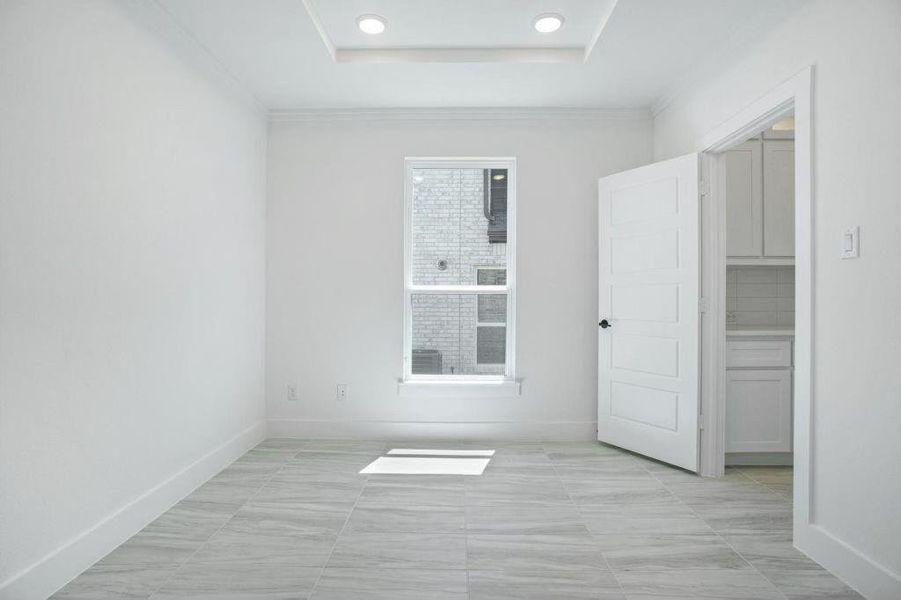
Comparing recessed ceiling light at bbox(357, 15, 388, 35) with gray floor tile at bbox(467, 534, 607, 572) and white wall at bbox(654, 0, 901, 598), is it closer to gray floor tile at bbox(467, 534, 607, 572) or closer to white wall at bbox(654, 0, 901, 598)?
white wall at bbox(654, 0, 901, 598)

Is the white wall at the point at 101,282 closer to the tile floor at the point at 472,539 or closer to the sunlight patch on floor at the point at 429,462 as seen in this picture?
the tile floor at the point at 472,539

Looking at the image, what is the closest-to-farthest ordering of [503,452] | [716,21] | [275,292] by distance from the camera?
[716,21] < [503,452] < [275,292]

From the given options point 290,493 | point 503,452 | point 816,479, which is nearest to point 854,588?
point 816,479

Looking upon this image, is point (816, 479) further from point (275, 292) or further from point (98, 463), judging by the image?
point (275, 292)

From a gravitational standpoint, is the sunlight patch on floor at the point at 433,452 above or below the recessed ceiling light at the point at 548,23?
below

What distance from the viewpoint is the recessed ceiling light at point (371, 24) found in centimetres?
309

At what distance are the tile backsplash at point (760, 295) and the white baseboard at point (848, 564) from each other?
2.30 meters

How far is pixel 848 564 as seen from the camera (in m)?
2.21

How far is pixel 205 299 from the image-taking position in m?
3.34

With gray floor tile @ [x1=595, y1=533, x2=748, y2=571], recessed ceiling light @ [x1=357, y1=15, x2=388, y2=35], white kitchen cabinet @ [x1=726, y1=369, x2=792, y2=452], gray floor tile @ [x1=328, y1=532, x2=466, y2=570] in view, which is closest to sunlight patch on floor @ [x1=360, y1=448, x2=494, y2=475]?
gray floor tile @ [x1=328, y1=532, x2=466, y2=570]

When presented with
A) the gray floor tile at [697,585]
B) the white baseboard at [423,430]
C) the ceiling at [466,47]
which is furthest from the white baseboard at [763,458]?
the ceiling at [466,47]

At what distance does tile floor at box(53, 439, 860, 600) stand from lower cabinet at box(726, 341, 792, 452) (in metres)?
0.19

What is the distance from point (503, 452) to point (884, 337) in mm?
2527

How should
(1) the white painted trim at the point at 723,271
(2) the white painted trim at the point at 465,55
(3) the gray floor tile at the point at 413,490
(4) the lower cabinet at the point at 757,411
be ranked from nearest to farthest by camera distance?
(1) the white painted trim at the point at 723,271, (3) the gray floor tile at the point at 413,490, (2) the white painted trim at the point at 465,55, (4) the lower cabinet at the point at 757,411
